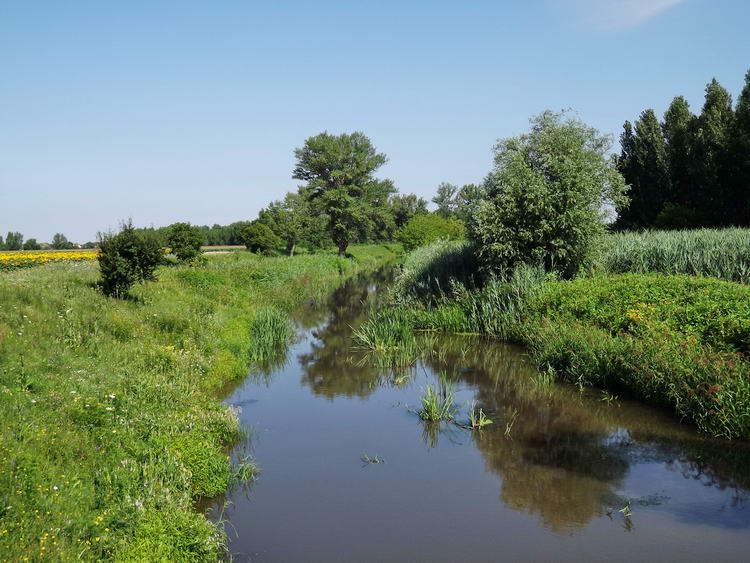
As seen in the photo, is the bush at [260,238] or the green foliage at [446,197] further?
the green foliage at [446,197]

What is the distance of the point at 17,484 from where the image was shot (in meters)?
6.10

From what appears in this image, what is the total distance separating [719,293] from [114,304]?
1481 centimetres

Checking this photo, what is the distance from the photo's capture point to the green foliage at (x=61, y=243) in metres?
65.6

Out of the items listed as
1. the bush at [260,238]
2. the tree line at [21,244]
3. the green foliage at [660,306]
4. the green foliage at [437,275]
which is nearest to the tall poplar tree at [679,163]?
the green foliage at [437,275]

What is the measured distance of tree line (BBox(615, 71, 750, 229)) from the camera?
38344mm

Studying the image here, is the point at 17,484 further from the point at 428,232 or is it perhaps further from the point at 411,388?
the point at 428,232

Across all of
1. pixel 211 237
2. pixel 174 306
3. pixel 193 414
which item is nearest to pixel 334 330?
pixel 174 306

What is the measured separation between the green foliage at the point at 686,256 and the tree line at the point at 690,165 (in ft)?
56.9

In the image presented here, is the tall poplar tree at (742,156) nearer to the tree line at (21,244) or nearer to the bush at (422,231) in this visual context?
the bush at (422,231)

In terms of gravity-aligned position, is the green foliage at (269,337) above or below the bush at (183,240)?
below

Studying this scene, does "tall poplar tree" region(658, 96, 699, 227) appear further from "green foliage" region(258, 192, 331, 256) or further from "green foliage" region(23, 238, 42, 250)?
"green foliage" region(23, 238, 42, 250)

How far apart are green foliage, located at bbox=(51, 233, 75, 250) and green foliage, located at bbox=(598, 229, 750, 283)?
5955cm

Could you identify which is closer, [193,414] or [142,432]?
[142,432]

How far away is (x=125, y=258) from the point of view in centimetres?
1683
